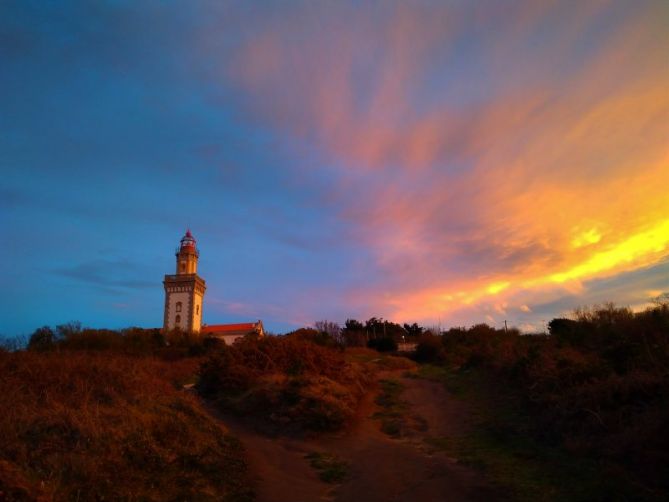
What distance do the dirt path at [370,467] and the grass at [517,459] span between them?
38cm

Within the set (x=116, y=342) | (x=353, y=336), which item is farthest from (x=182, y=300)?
(x=116, y=342)

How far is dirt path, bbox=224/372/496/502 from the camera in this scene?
7590 millimetres

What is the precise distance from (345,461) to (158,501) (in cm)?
491

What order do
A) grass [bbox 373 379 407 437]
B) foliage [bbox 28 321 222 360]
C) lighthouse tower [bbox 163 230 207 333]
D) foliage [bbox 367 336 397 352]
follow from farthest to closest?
lighthouse tower [bbox 163 230 207 333] < foliage [bbox 367 336 397 352] < foliage [bbox 28 321 222 360] < grass [bbox 373 379 407 437]

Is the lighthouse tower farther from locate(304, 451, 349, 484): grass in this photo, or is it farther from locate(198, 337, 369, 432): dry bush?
locate(304, 451, 349, 484): grass

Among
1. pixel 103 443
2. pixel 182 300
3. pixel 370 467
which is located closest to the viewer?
pixel 103 443

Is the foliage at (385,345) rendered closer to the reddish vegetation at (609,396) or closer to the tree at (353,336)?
the tree at (353,336)

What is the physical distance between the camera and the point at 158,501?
20.3 feet

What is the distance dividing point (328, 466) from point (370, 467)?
890 mm

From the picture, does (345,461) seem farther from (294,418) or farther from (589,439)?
(589,439)

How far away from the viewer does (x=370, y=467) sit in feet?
31.0

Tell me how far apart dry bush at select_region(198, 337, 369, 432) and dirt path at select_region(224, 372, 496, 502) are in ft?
2.14

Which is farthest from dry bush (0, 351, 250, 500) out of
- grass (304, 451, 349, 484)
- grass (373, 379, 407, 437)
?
grass (373, 379, 407, 437)

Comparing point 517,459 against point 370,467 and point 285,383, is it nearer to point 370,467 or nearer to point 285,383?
point 370,467
